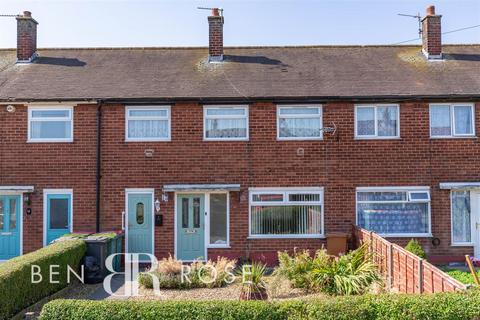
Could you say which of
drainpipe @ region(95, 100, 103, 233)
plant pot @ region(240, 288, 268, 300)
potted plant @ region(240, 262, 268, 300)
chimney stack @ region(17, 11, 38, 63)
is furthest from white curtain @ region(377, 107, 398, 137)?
chimney stack @ region(17, 11, 38, 63)

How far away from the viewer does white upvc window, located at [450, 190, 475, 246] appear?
11867 mm

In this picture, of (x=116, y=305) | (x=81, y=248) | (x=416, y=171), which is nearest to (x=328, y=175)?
(x=416, y=171)

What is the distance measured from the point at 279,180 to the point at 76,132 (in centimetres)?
601

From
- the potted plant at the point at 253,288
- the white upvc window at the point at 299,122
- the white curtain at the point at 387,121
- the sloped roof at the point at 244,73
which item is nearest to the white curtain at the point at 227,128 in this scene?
the sloped roof at the point at 244,73

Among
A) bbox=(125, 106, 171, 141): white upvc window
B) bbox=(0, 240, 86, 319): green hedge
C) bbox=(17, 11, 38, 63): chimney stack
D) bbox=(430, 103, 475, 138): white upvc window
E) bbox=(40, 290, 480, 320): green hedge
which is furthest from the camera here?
bbox=(17, 11, 38, 63): chimney stack

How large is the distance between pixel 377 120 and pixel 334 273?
17.8 ft

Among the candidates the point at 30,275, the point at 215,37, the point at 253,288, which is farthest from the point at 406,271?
the point at 215,37

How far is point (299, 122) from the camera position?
480 inches

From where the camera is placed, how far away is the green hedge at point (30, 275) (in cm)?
703

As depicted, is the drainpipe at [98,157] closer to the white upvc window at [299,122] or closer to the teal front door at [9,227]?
the teal front door at [9,227]

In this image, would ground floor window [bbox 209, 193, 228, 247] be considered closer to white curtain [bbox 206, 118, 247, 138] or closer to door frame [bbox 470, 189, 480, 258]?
white curtain [bbox 206, 118, 247, 138]

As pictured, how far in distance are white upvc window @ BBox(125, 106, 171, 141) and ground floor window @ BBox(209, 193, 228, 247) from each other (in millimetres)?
2291

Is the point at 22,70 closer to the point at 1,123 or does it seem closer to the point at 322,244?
the point at 1,123

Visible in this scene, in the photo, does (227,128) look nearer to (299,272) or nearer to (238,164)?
(238,164)
